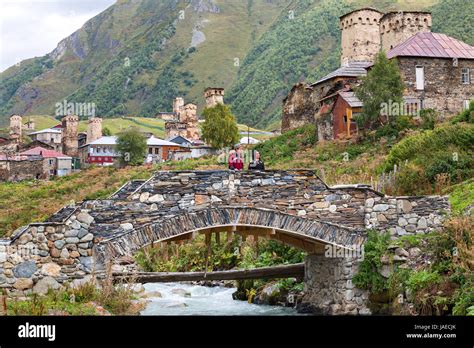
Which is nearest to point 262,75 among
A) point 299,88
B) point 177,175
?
point 299,88

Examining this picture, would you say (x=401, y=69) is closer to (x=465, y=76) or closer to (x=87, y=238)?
(x=465, y=76)

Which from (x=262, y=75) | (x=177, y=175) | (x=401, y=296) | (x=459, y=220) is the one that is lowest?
(x=401, y=296)

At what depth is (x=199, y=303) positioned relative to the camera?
20.8m

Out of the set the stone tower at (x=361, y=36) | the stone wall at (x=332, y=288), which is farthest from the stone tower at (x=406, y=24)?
the stone wall at (x=332, y=288)

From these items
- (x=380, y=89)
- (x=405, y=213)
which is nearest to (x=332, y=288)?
(x=405, y=213)

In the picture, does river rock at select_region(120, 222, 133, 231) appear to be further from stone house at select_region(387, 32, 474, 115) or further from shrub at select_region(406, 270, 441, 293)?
stone house at select_region(387, 32, 474, 115)

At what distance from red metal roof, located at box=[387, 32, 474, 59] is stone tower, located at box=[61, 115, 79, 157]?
171 ft

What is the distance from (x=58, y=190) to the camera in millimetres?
48031

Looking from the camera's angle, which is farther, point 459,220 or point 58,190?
point 58,190

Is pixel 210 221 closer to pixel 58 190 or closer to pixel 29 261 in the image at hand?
pixel 29 261

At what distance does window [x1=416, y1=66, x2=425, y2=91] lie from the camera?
127ft
